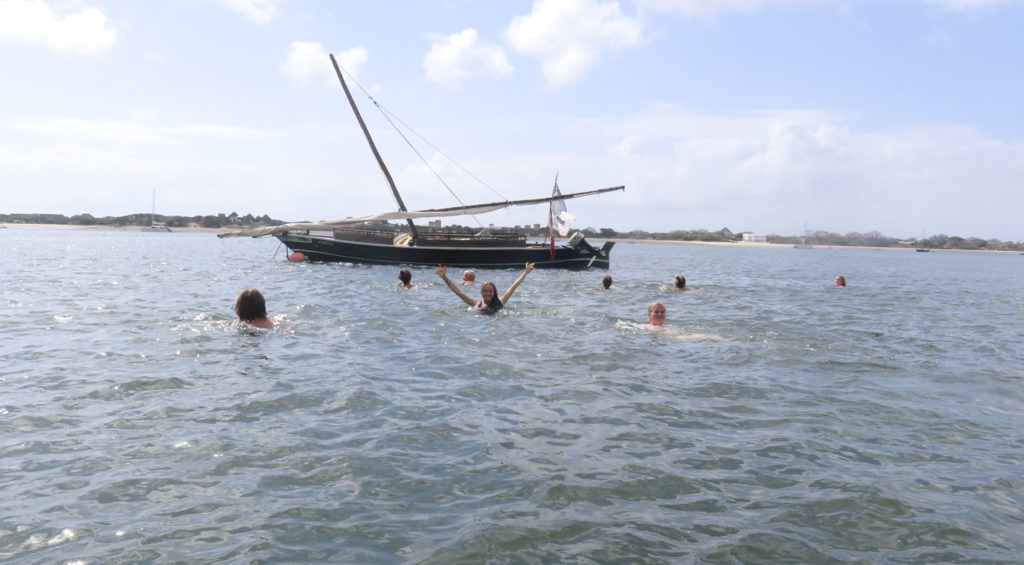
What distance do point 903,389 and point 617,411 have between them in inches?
176

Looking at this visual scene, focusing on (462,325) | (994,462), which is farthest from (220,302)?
(994,462)

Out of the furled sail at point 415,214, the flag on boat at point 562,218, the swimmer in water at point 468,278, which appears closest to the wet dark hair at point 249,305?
the swimmer in water at point 468,278

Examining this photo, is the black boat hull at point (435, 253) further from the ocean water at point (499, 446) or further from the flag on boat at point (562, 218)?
the ocean water at point (499, 446)

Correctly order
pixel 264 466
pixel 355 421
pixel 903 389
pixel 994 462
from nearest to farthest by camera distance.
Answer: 1. pixel 264 466
2. pixel 994 462
3. pixel 355 421
4. pixel 903 389

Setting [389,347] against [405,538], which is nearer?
[405,538]

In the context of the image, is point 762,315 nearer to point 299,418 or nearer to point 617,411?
point 617,411

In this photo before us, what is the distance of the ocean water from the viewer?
439 centimetres

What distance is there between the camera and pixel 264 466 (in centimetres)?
561

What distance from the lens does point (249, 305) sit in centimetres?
1177

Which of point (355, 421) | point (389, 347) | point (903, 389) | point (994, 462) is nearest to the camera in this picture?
point (994, 462)

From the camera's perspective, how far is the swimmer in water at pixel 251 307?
11733mm

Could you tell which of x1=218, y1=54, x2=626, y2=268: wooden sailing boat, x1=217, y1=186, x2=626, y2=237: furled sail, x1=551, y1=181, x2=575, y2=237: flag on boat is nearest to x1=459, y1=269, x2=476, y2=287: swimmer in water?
x1=217, y1=186, x2=626, y2=237: furled sail

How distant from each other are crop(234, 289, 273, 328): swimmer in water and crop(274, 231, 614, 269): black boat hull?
2287 centimetres

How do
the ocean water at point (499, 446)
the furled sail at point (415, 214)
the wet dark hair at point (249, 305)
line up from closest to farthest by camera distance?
the ocean water at point (499, 446), the wet dark hair at point (249, 305), the furled sail at point (415, 214)
